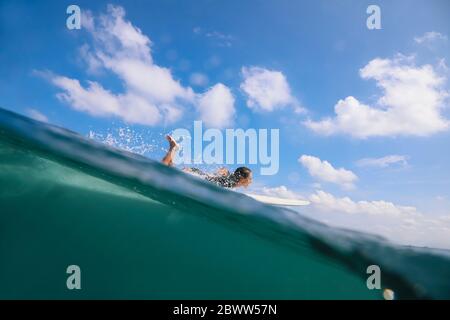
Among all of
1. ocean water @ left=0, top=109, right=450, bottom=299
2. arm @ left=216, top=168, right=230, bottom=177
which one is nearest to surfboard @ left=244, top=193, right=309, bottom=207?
ocean water @ left=0, top=109, right=450, bottom=299

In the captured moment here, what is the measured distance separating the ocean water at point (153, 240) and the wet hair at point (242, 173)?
22.2 inches

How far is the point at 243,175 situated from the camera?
8789mm

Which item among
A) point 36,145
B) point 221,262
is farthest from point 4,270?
point 221,262

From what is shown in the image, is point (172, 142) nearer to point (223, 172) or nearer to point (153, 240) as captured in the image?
point (223, 172)

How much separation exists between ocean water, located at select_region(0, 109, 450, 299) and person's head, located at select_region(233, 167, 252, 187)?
1.48 ft

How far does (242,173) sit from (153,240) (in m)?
6.83

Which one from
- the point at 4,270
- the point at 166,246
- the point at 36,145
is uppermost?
the point at 36,145

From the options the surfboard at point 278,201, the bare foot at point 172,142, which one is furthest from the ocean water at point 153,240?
the bare foot at point 172,142

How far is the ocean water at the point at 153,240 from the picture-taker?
8969mm

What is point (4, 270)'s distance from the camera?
12461mm

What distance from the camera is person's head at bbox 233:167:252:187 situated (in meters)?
8.80

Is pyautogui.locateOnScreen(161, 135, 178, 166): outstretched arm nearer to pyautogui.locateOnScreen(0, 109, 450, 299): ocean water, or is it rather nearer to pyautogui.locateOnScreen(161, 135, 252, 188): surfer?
pyautogui.locateOnScreen(161, 135, 252, 188): surfer
